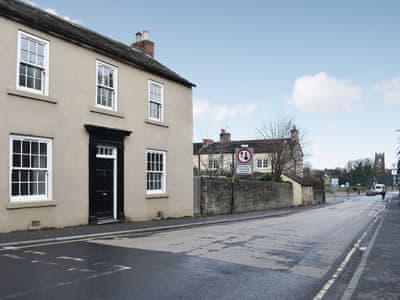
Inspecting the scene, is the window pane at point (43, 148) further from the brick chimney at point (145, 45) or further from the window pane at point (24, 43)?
the brick chimney at point (145, 45)

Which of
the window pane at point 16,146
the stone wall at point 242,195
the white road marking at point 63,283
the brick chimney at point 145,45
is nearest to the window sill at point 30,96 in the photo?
the window pane at point 16,146

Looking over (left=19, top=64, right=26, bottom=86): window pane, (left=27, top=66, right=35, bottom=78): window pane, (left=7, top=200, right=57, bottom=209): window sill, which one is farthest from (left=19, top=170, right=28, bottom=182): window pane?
(left=27, top=66, right=35, bottom=78): window pane

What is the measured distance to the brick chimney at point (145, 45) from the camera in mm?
22344

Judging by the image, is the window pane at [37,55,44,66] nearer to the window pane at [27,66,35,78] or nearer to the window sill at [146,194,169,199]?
the window pane at [27,66,35,78]

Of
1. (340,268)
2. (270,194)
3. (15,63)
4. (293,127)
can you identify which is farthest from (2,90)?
(293,127)

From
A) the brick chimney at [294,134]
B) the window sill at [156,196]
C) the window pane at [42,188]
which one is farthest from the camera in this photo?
the brick chimney at [294,134]

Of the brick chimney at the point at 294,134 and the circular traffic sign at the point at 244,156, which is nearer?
the circular traffic sign at the point at 244,156

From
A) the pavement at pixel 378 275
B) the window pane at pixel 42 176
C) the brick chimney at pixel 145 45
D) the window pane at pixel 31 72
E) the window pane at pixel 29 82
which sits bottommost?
the pavement at pixel 378 275

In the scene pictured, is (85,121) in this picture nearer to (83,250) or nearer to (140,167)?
(140,167)

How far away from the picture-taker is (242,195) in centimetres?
2653

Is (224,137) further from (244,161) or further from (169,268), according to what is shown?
(169,268)

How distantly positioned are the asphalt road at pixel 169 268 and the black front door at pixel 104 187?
368 centimetres

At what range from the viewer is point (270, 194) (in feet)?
107

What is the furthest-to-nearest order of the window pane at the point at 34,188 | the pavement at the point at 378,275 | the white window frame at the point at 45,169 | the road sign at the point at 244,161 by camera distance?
the road sign at the point at 244,161
the window pane at the point at 34,188
the white window frame at the point at 45,169
the pavement at the point at 378,275
